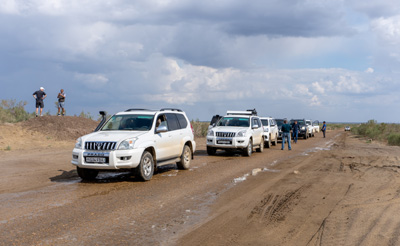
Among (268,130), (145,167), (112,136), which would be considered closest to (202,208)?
(145,167)

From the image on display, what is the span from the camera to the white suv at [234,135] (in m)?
17.4

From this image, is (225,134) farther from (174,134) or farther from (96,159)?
(96,159)

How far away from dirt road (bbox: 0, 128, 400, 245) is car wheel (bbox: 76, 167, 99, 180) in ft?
1.25

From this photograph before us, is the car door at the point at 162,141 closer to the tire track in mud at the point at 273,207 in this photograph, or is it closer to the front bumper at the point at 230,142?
the tire track in mud at the point at 273,207

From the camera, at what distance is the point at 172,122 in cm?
1194

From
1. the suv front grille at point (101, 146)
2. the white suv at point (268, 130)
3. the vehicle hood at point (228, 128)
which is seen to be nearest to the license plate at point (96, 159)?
the suv front grille at point (101, 146)

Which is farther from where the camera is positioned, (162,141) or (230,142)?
(230,142)

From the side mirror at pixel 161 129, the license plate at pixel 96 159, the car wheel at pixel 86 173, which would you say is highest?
the side mirror at pixel 161 129

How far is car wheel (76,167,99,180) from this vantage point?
32.9 ft

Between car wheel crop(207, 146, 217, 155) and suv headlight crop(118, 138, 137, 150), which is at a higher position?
suv headlight crop(118, 138, 137, 150)

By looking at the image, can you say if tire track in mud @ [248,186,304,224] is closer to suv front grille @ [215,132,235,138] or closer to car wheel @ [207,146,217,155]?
suv front grille @ [215,132,235,138]

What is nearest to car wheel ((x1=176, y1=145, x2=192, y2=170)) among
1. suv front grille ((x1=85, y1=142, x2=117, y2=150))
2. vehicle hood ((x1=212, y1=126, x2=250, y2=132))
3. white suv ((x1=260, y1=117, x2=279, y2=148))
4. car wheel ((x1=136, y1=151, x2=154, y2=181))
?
car wheel ((x1=136, y1=151, x2=154, y2=181))

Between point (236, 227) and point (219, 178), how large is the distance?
506cm

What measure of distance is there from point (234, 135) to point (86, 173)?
8.64m
